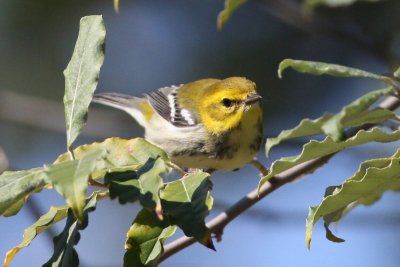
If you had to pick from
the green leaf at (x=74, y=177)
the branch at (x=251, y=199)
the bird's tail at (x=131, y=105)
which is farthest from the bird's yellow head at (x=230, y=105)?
the green leaf at (x=74, y=177)

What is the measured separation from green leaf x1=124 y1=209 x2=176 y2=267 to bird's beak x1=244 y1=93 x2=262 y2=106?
1.50 m

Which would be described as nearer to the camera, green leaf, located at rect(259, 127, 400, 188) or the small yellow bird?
green leaf, located at rect(259, 127, 400, 188)

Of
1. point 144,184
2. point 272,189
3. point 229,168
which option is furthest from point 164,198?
point 229,168

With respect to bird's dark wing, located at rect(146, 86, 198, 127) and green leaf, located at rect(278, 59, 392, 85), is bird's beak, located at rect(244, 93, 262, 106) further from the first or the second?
green leaf, located at rect(278, 59, 392, 85)

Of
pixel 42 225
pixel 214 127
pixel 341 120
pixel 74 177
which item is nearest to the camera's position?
pixel 74 177

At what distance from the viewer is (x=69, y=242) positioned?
177cm

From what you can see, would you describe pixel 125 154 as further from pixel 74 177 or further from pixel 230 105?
pixel 230 105

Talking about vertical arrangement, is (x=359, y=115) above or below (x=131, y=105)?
above

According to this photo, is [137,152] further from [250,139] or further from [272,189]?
[250,139]

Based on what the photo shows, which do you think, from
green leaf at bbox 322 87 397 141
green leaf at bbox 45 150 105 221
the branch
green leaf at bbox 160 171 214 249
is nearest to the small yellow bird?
the branch

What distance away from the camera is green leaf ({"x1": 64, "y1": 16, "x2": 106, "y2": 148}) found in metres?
1.81

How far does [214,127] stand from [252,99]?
0.25 meters

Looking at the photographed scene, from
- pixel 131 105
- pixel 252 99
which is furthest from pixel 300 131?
pixel 131 105

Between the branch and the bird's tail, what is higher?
the branch
